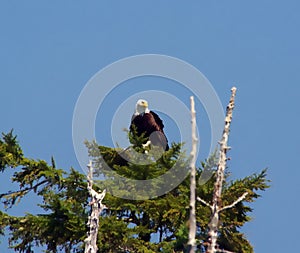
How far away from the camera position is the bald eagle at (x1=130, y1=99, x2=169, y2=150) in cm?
2106

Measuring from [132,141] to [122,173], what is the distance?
767 millimetres

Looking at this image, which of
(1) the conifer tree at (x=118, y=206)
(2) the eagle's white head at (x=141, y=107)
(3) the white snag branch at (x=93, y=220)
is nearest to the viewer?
(3) the white snag branch at (x=93, y=220)

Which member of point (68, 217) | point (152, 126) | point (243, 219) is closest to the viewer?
point (68, 217)

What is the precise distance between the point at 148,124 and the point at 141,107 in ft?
3.62

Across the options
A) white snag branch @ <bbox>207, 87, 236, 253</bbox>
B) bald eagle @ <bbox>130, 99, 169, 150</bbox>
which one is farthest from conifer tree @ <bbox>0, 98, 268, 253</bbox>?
white snag branch @ <bbox>207, 87, 236, 253</bbox>

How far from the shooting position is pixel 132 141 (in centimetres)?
1881

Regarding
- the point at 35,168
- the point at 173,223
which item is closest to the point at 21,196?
the point at 35,168

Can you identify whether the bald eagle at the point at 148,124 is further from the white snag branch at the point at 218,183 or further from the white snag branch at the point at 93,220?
the white snag branch at the point at 218,183

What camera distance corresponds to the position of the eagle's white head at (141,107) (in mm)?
22867

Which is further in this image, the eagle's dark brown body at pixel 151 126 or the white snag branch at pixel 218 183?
the eagle's dark brown body at pixel 151 126

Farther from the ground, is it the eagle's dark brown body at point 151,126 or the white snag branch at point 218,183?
the eagle's dark brown body at point 151,126

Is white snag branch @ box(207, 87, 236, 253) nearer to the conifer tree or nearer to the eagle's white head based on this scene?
the conifer tree

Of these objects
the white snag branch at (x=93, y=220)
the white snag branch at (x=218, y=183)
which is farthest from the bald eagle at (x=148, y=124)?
the white snag branch at (x=218, y=183)

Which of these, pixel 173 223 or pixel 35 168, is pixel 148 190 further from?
pixel 35 168
